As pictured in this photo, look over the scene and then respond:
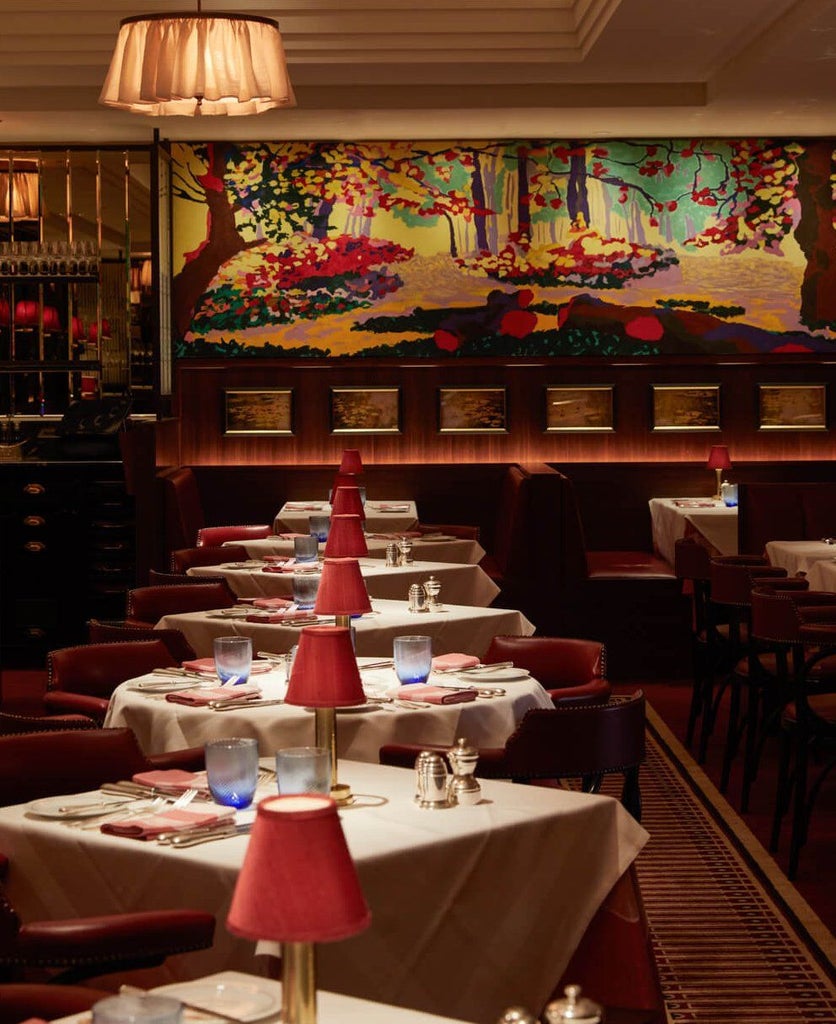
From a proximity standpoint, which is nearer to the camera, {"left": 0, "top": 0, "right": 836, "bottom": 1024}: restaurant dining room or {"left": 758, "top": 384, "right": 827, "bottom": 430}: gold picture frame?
{"left": 0, "top": 0, "right": 836, "bottom": 1024}: restaurant dining room

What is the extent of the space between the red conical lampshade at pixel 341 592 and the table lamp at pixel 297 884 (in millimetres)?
2150

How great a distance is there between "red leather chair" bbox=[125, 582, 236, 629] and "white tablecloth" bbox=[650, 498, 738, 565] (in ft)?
13.1

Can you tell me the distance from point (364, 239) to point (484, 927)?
8.87m

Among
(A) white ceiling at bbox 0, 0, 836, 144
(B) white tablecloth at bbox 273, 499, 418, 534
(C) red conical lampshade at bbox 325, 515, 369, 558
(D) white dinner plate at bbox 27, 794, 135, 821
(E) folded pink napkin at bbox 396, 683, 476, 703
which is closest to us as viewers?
(D) white dinner plate at bbox 27, 794, 135, 821

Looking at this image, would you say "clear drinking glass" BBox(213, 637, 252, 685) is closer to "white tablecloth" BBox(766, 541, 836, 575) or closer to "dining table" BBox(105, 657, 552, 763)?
"dining table" BBox(105, 657, 552, 763)

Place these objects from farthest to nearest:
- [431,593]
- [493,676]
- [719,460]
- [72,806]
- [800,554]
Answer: [719,460] → [800,554] → [431,593] → [493,676] → [72,806]

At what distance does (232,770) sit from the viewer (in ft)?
10.0

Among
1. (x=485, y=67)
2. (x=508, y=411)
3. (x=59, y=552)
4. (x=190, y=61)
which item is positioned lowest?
(x=59, y=552)

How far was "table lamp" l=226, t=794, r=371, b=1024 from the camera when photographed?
1555mm

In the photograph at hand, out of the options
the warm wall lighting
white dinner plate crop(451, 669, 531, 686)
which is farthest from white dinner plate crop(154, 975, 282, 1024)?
the warm wall lighting

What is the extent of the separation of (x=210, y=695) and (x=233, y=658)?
0.12 meters

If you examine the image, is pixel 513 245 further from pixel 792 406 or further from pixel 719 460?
pixel 792 406

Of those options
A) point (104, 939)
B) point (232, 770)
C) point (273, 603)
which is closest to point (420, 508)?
point (273, 603)

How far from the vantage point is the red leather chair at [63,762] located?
3621mm
